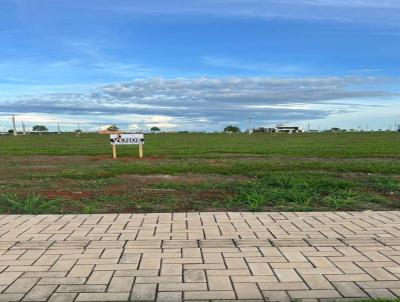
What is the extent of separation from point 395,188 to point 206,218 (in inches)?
190

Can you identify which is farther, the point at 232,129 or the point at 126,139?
the point at 232,129

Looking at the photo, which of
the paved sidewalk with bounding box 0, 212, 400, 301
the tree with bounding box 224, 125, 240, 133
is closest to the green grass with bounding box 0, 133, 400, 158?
the paved sidewalk with bounding box 0, 212, 400, 301

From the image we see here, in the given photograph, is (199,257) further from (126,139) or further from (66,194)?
(126,139)

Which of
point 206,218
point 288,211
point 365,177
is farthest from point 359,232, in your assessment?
point 365,177

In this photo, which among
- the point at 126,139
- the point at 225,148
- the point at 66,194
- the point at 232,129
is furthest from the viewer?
the point at 232,129

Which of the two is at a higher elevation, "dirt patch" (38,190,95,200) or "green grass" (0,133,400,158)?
"dirt patch" (38,190,95,200)

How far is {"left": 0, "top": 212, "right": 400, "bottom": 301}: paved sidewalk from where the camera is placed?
13.0 feet

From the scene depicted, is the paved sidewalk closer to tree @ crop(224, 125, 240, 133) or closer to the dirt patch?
the dirt patch

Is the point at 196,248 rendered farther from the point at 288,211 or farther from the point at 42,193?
the point at 42,193

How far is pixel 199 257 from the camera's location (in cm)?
490

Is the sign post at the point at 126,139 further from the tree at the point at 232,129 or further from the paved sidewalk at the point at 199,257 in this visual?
the tree at the point at 232,129

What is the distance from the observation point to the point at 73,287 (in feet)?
13.3

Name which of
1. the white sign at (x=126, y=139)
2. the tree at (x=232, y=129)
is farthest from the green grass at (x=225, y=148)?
the tree at (x=232, y=129)

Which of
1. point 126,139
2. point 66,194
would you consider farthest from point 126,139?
point 66,194
